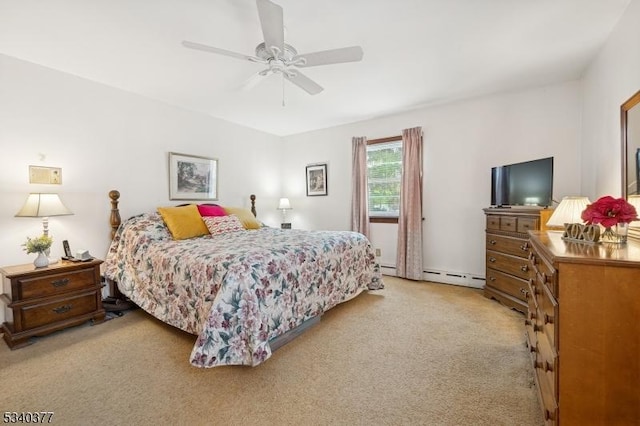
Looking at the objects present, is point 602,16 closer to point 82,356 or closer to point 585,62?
point 585,62

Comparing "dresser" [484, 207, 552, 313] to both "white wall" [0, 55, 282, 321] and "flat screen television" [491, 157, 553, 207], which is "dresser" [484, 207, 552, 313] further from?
"white wall" [0, 55, 282, 321]

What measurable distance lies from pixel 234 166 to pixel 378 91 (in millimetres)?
2543

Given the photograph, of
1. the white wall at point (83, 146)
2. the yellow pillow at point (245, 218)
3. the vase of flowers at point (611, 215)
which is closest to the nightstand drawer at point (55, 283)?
the white wall at point (83, 146)

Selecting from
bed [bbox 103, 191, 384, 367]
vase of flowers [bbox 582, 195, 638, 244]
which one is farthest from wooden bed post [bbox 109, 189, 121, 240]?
vase of flowers [bbox 582, 195, 638, 244]

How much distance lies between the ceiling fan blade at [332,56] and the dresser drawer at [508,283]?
257 cm

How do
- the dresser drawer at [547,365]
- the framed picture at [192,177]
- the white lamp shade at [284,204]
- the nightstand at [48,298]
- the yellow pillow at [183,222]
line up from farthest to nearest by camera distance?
the white lamp shade at [284,204] < the framed picture at [192,177] < the yellow pillow at [183,222] < the nightstand at [48,298] < the dresser drawer at [547,365]

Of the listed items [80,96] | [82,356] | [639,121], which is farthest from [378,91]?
[82,356]

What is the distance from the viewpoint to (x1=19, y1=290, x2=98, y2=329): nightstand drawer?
223 cm

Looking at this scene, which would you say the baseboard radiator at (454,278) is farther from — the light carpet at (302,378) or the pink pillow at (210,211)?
the pink pillow at (210,211)

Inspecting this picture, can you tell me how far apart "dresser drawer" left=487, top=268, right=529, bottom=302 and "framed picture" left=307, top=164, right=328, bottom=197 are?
2.82 m

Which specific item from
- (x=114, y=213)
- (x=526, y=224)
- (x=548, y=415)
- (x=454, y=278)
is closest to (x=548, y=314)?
(x=548, y=415)

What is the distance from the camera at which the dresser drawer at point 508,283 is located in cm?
265

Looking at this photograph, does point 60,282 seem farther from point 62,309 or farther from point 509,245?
point 509,245

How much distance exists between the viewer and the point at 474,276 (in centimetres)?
362
